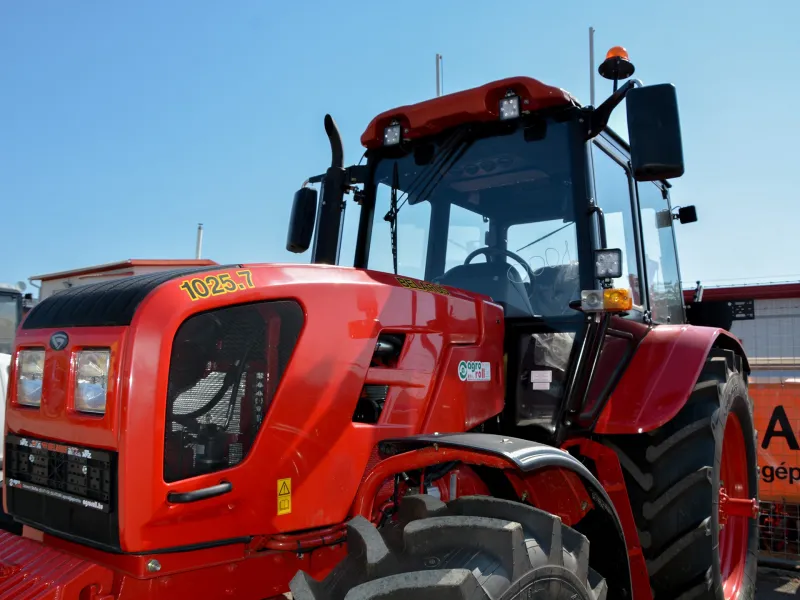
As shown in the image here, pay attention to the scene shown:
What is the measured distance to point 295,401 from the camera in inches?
87.9

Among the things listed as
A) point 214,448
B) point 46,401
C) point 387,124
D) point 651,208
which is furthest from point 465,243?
point 46,401

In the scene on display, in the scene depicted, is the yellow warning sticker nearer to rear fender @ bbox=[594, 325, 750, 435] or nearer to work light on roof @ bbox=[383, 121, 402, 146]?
rear fender @ bbox=[594, 325, 750, 435]

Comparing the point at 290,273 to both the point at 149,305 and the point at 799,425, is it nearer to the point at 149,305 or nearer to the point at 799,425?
the point at 149,305

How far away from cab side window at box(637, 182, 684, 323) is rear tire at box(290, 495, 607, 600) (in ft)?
6.38

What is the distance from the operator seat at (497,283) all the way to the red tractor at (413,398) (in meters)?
0.02

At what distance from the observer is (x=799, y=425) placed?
17.5 ft

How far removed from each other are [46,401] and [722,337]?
350cm

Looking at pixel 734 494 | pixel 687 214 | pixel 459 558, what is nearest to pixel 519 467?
pixel 459 558

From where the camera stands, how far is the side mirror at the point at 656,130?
9.15ft

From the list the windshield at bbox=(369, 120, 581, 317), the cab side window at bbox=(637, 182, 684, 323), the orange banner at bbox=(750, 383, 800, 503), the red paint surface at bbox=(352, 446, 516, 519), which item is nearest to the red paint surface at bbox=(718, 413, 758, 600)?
the cab side window at bbox=(637, 182, 684, 323)

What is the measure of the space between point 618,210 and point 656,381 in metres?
0.90

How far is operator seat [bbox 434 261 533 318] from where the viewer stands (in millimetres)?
3268

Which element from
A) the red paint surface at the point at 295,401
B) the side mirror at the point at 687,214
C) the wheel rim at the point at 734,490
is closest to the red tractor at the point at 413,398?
the red paint surface at the point at 295,401

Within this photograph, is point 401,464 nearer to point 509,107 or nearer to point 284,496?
point 284,496
